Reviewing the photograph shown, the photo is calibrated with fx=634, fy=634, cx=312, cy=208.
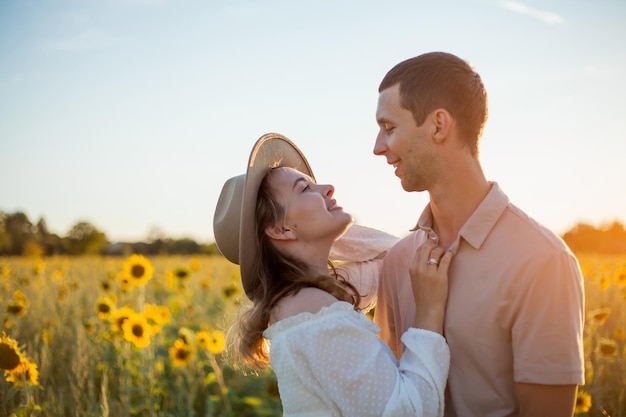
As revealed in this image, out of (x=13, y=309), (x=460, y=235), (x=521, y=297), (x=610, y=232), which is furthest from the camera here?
(x=610, y=232)

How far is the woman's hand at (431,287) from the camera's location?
99.9 inches

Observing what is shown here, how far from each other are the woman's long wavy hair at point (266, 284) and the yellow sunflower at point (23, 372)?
1428mm

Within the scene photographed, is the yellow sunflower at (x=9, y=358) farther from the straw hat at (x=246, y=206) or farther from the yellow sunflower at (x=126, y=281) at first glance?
the yellow sunflower at (x=126, y=281)

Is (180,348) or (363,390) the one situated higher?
(363,390)

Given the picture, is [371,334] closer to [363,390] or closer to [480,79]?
[363,390]

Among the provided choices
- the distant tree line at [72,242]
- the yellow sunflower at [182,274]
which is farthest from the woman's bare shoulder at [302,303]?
the distant tree line at [72,242]

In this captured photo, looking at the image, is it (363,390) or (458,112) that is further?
(458,112)

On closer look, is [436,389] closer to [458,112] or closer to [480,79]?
[458,112]

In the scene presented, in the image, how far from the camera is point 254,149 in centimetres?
288

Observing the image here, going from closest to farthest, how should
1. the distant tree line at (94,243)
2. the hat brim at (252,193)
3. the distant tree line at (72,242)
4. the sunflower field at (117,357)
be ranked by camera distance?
the hat brim at (252,193), the sunflower field at (117,357), the distant tree line at (94,243), the distant tree line at (72,242)

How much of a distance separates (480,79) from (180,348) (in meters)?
3.55

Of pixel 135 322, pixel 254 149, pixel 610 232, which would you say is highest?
pixel 254 149

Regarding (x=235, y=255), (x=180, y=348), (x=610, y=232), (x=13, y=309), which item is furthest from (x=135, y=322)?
(x=610, y=232)

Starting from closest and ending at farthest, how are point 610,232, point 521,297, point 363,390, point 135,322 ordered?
point 363,390, point 521,297, point 135,322, point 610,232
